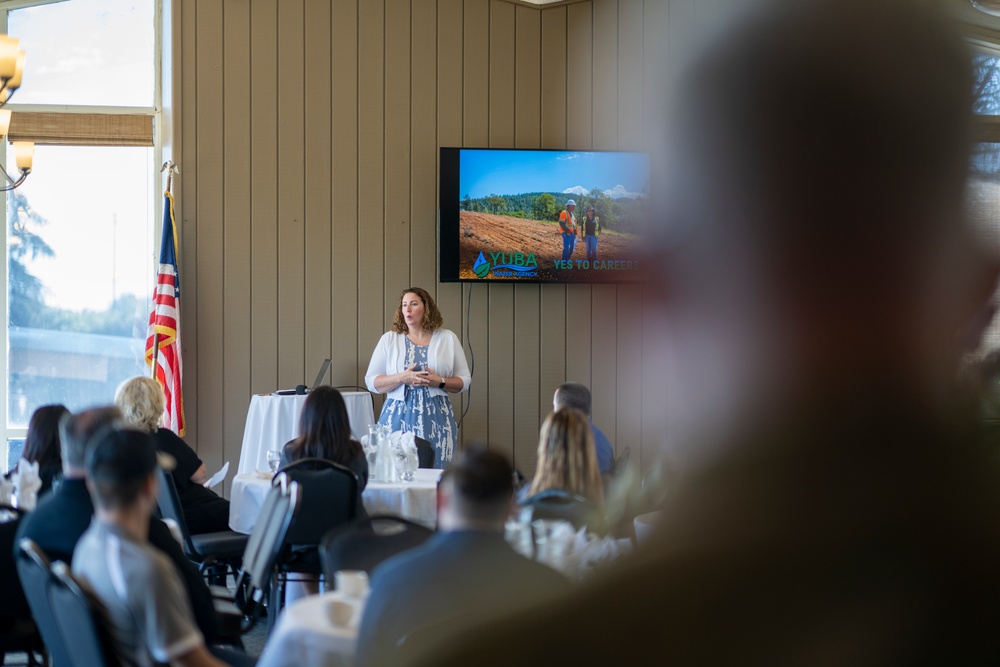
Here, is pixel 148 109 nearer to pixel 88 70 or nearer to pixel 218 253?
pixel 88 70

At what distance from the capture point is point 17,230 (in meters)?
6.73

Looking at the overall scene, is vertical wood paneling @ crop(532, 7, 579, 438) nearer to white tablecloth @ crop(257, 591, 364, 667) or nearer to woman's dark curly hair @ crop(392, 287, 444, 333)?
woman's dark curly hair @ crop(392, 287, 444, 333)

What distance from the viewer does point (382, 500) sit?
170 inches

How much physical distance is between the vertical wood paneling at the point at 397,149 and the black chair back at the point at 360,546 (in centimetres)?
396

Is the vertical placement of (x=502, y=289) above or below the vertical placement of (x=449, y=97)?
below

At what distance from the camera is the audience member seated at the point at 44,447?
3879 millimetres

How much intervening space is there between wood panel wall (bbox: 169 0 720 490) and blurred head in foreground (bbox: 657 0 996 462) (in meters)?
6.36

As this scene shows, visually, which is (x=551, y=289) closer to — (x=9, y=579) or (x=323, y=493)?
(x=323, y=493)

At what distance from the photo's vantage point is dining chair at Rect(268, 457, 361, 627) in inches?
153

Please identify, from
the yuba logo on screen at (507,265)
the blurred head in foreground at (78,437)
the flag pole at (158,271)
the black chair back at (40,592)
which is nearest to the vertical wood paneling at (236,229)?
the flag pole at (158,271)

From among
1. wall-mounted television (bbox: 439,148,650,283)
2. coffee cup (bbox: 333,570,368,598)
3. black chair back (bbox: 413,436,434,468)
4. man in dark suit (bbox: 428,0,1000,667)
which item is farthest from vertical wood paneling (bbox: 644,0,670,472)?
wall-mounted television (bbox: 439,148,650,283)

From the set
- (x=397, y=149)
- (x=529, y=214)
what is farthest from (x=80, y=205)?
(x=529, y=214)

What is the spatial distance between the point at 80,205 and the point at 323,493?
3.93 metres

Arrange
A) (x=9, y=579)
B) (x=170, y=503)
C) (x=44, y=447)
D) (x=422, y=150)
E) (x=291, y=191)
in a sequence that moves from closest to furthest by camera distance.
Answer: (x=9, y=579) < (x=44, y=447) < (x=170, y=503) < (x=291, y=191) < (x=422, y=150)
